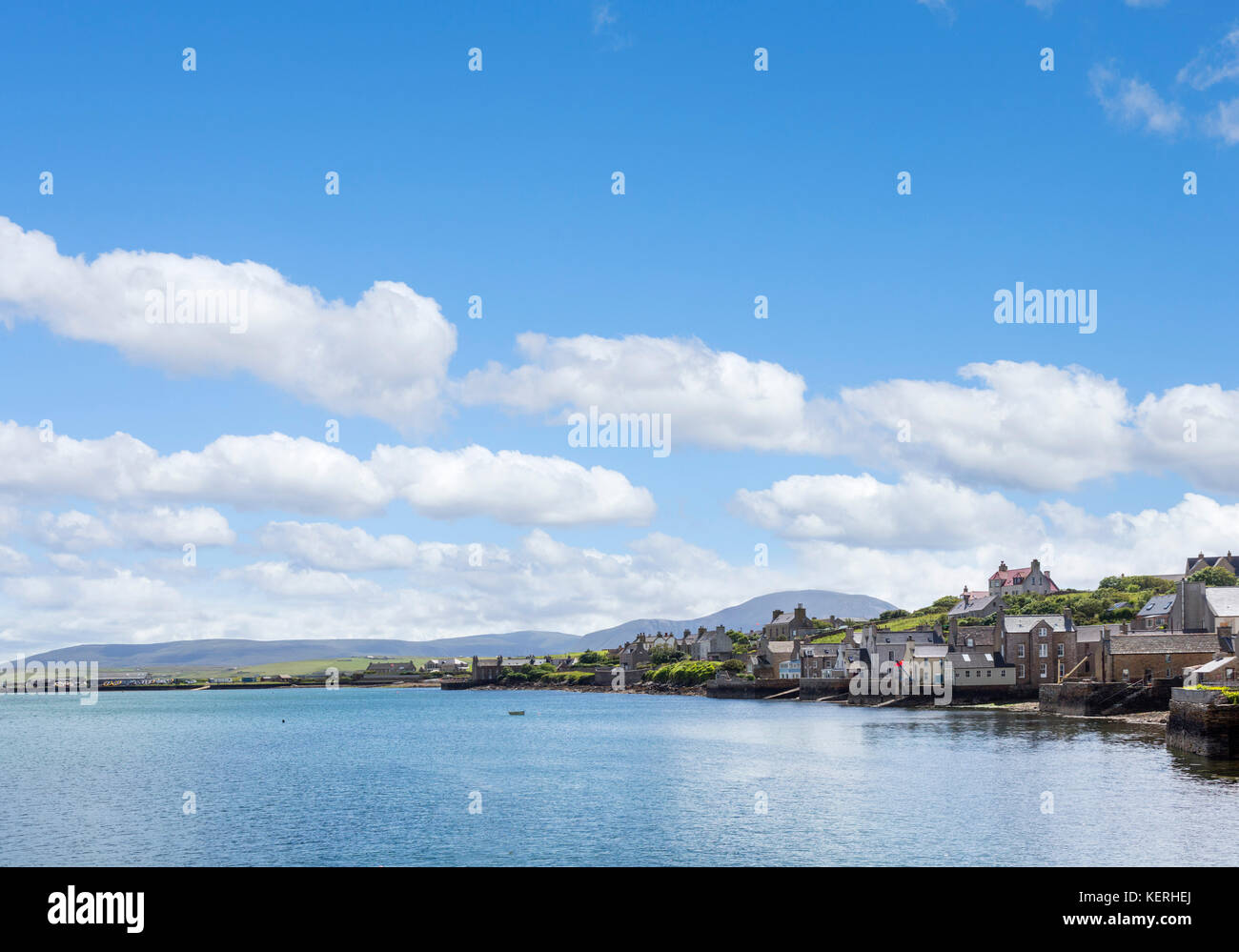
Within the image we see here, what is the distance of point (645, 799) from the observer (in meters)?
61.5

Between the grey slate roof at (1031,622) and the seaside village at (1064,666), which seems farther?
the grey slate roof at (1031,622)

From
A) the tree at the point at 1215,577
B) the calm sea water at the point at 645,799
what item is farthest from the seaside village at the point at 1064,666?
the calm sea water at the point at 645,799

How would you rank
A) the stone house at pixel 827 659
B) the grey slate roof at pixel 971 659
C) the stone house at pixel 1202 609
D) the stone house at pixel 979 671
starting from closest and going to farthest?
the stone house at pixel 1202 609 < the stone house at pixel 979 671 < the grey slate roof at pixel 971 659 < the stone house at pixel 827 659

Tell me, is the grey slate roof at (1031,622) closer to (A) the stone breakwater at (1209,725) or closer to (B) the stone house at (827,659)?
(B) the stone house at (827,659)

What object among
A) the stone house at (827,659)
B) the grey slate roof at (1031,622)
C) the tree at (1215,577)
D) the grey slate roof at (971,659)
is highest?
the tree at (1215,577)

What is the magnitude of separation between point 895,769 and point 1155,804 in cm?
2140

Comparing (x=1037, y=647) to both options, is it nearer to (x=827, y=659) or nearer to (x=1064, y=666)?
(x=1064, y=666)

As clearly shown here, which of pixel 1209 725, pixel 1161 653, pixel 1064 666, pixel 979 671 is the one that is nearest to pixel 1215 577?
pixel 1064 666

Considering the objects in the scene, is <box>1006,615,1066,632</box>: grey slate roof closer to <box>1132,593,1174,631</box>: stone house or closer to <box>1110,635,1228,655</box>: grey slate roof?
<box>1132,593,1174,631</box>: stone house

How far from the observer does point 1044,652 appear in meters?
139

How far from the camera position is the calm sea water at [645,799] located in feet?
149

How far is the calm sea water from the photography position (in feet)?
149

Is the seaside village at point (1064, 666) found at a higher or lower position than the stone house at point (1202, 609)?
lower

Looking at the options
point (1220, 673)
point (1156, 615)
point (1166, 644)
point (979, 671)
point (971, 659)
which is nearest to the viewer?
point (1220, 673)
